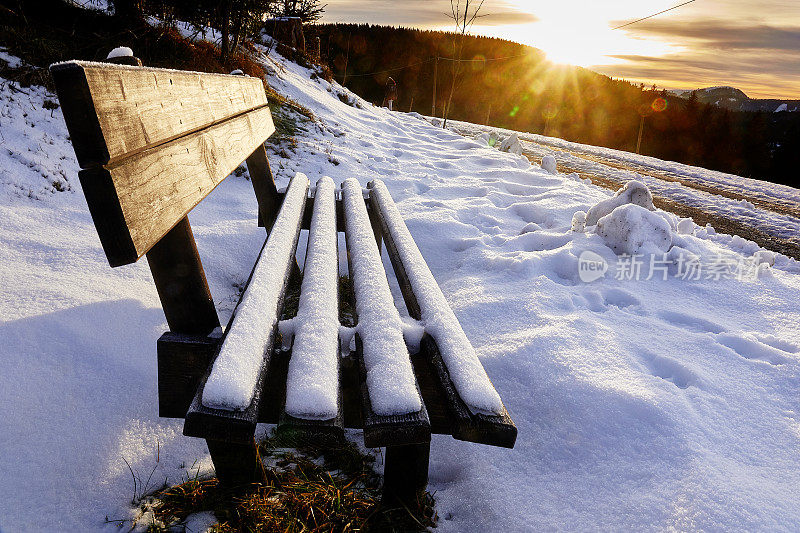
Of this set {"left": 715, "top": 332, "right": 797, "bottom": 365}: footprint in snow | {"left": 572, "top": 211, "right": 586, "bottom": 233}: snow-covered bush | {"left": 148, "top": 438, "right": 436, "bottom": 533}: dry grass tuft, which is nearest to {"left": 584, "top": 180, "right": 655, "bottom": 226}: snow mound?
{"left": 572, "top": 211, "right": 586, "bottom": 233}: snow-covered bush

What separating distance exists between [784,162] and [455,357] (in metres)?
71.5

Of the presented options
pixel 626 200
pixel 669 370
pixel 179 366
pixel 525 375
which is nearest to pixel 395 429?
pixel 179 366

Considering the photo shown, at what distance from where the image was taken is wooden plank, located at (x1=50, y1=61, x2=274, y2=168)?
76 centimetres

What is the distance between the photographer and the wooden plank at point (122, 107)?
0.76 m

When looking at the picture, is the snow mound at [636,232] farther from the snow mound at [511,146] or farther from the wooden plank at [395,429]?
the snow mound at [511,146]

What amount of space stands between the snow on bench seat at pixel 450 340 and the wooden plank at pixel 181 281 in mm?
667

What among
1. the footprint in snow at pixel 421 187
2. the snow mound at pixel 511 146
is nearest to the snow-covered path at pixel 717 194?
the snow mound at pixel 511 146

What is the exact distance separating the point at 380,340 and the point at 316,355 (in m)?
0.18

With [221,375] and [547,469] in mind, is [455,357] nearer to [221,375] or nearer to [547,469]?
[221,375]

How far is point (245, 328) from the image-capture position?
105cm

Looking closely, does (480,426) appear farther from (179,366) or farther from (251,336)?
(179,366)

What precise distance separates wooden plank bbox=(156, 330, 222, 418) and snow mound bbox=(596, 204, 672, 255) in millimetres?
3010

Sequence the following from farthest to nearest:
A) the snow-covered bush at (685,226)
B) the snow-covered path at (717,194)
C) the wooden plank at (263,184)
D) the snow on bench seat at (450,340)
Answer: the snow-covered path at (717,194) < the snow-covered bush at (685,226) < the wooden plank at (263,184) < the snow on bench seat at (450,340)

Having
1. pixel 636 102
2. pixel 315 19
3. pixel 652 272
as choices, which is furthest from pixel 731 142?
pixel 652 272
